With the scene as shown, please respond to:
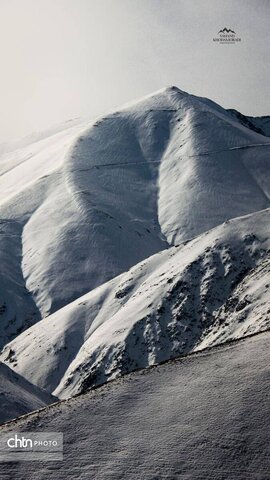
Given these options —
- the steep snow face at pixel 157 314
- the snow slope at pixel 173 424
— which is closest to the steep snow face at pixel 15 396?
the steep snow face at pixel 157 314

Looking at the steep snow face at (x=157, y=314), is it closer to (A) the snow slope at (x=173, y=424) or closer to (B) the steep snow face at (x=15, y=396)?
(B) the steep snow face at (x=15, y=396)

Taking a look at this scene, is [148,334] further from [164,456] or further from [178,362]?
[164,456]

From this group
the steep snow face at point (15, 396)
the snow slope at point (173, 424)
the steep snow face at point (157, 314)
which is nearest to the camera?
the snow slope at point (173, 424)

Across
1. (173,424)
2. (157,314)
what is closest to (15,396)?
(173,424)

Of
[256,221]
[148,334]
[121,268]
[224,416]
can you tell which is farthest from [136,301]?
[224,416]

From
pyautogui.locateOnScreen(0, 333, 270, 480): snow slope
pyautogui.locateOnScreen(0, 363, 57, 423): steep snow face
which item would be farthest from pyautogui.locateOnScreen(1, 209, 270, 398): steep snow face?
pyautogui.locateOnScreen(0, 333, 270, 480): snow slope

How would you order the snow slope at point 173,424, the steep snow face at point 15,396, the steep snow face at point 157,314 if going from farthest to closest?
the steep snow face at point 157,314
the steep snow face at point 15,396
the snow slope at point 173,424

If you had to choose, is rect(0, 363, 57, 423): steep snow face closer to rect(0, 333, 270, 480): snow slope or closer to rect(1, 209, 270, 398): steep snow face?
rect(1, 209, 270, 398): steep snow face
